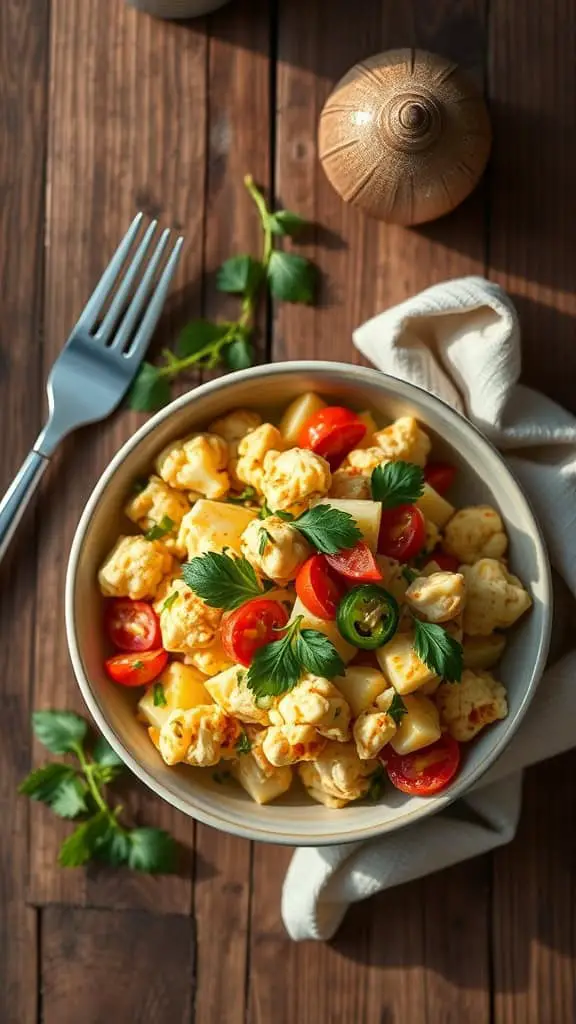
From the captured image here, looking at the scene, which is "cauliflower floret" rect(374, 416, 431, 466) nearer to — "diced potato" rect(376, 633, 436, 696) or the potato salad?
the potato salad

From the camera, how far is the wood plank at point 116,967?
2211 mm

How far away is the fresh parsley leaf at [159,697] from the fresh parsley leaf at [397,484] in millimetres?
489

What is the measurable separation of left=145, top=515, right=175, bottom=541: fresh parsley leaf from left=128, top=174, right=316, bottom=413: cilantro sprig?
1.10 feet

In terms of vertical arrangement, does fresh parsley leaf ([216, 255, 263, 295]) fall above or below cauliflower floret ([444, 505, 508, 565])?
above

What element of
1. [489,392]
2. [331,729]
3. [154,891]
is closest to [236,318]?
[489,392]

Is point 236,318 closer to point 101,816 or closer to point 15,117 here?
point 15,117

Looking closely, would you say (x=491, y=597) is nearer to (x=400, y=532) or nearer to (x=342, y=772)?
(x=400, y=532)

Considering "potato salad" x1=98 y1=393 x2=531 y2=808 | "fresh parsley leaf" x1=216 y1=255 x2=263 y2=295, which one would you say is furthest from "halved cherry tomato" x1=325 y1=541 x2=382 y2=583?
"fresh parsley leaf" x1=216 y1=255 x2=263 y2=295

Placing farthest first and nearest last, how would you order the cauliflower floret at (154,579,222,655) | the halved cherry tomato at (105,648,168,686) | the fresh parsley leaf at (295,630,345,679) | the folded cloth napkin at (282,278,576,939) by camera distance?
the folded cloth napkin at (282,278,576,939), the halved cherry tomato at (105,648,168,686), the cauliflower floret at (154,579,222,655), the fresh parsley leaf at (295,630,345,679)

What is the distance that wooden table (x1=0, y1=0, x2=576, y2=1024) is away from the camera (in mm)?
2148

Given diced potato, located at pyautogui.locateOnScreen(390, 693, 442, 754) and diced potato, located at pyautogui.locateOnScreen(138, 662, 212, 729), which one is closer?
diced potato, located at pyautogui.locateOnScreen(390, 693, 442, 754)

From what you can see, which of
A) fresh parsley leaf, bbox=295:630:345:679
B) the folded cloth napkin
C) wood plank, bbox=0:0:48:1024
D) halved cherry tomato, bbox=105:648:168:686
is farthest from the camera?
wood plank, bbox=0:0:48:1024

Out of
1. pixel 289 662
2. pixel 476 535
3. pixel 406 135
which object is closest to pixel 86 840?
pixel 289 662

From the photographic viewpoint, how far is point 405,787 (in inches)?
69.6
